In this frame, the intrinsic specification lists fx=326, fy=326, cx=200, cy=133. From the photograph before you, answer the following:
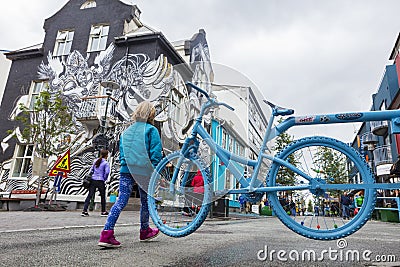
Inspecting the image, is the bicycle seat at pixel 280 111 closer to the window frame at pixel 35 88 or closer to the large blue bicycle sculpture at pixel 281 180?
the large blue bicycle sculpture at pixel 281 180

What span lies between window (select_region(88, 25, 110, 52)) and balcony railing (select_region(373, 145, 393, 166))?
20576 millimetres

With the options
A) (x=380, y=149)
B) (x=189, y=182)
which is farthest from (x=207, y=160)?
(x=380, y=149)

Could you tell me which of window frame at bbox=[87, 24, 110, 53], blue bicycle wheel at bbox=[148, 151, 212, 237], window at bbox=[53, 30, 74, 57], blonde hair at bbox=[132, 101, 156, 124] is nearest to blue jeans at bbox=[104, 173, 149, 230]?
blue bicycle wheel at bbox=[148, 151, 212, 237]

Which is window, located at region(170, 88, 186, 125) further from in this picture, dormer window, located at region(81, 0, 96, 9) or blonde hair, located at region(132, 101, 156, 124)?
dormer window, located at region(81, 0, 96, 9)

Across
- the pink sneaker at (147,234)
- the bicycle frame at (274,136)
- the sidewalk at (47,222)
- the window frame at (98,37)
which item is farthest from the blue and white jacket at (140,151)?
the window frame at (98,37)

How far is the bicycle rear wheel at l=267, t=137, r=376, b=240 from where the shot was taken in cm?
260

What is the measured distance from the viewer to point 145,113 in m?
3.41

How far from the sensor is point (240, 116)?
3.71 meters

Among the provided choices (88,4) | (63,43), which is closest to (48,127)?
(63,43)

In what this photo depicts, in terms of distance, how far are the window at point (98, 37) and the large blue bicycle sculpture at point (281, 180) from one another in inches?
641

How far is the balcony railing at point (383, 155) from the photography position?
23.5 m

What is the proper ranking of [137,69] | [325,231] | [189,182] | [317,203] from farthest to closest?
[137,69] < [189,182] < [317,203] < [325,231]

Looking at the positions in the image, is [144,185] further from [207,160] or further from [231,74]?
[231,74]

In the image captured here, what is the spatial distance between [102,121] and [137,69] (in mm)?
3408
